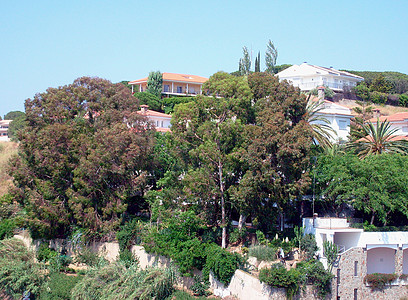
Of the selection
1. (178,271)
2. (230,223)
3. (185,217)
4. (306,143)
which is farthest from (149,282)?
(306,143)

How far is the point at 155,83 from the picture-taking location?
67812mm

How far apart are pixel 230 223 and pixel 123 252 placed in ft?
25.4

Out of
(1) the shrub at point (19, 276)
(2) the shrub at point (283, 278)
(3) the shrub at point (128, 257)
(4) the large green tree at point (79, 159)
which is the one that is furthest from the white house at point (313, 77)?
(1) the shrub at point (19, 276)

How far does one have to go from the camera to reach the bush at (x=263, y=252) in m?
27.5

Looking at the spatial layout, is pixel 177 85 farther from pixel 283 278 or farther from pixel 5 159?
pixel 283 278

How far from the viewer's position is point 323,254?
2688cm

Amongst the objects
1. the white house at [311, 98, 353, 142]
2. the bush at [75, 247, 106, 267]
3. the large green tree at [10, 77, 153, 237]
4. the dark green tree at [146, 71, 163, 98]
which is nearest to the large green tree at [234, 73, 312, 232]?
the large green tree at [10, 77, 153, 237]

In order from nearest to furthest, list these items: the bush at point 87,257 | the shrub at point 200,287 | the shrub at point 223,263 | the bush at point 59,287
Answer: the shrub at point 223,263 < the shrub at point 200,287 < the bush at point 59,287 < the bush at point 87,257

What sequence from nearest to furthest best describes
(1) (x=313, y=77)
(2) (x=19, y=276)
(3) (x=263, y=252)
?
(3) (x=263, y=252)
(2) (x=19, y=276)
(1) (x=313, y=77)

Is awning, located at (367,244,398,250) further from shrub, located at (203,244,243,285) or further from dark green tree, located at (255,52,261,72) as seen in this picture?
dark green tree, located at (255,52,261,72)

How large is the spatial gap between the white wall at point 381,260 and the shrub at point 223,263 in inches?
316

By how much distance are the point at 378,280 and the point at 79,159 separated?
21850 millimetres

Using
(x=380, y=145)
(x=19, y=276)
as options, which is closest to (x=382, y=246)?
(x=380, y=145)

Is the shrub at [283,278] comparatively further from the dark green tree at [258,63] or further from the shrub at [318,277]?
the dark green tree at [258,63]
